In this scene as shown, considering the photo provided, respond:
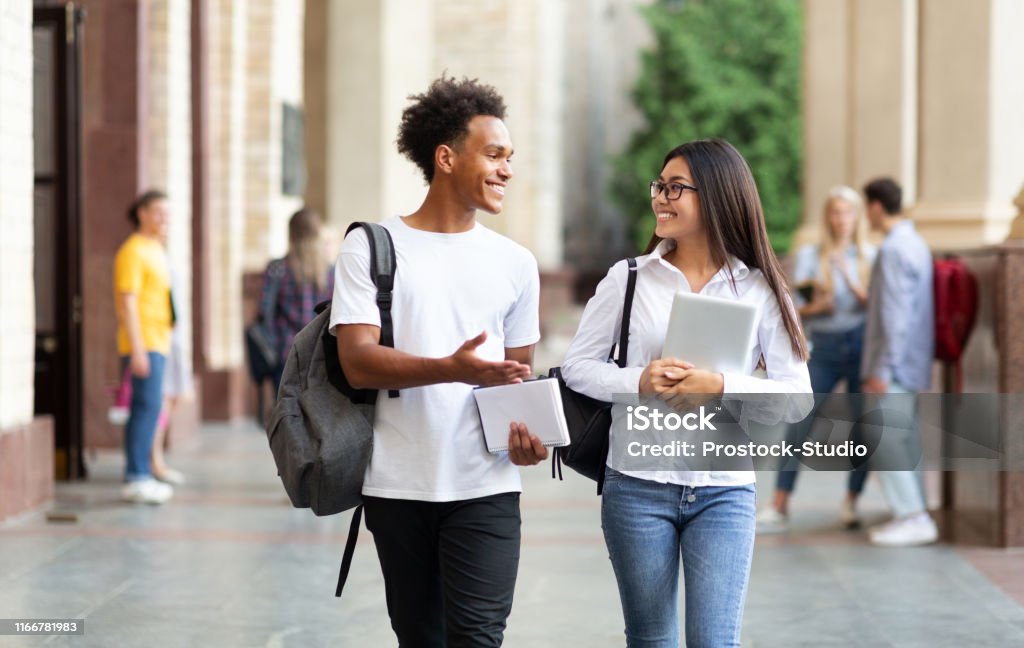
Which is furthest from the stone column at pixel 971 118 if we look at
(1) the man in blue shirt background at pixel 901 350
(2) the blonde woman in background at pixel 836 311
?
(1) the man in blue shirt background at pixel 901 350

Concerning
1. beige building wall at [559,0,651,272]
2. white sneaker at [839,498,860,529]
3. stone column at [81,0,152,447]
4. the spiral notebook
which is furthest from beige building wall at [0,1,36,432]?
beige building wall at [559,0,651,272]

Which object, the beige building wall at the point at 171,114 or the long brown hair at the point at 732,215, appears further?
the beige building wall at the point at 171,114

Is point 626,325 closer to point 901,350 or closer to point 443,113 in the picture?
point 443,113

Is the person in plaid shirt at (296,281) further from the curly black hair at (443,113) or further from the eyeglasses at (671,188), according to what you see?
the eyeglasses at (671,188)

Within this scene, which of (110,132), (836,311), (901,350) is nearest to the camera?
(901,350)

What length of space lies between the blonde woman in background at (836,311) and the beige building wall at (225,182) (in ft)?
26.1

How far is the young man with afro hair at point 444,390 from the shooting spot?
374cm

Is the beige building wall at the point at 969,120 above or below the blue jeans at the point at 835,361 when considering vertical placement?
above

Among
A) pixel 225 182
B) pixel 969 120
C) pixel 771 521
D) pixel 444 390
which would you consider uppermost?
pixel 969 120

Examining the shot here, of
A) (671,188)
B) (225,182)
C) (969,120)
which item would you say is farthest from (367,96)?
(671,188)

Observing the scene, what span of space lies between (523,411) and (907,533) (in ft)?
17.3

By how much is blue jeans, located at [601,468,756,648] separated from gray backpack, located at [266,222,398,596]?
0.66 meters

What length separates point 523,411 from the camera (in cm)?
368
